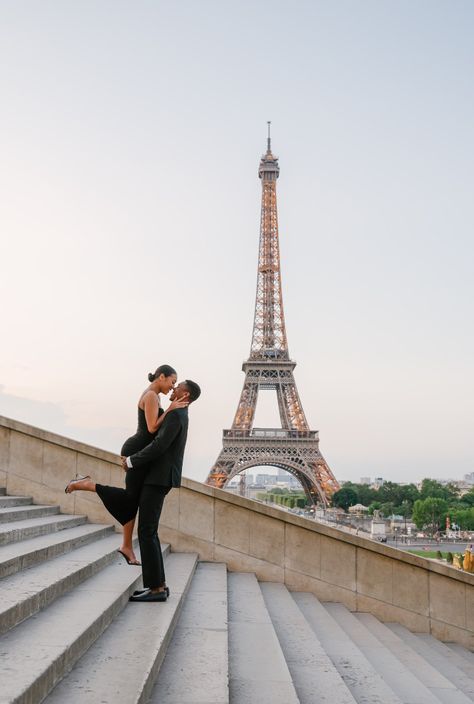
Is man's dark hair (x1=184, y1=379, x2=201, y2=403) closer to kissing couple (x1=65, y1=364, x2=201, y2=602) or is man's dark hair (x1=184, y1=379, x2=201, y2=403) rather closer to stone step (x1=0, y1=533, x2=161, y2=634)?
kissing couple (x1=65, y1=364, x2=201, y2=602)

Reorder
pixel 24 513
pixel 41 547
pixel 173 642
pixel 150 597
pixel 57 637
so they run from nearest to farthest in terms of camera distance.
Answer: pixel 57 637 < pixel 173 642 < pixel 150 597 < pixel 41 547 < pixel 24 513

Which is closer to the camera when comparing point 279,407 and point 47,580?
point 47,580

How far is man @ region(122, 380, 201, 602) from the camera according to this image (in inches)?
199

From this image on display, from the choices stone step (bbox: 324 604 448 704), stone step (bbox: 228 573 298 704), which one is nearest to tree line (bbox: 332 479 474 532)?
stone step (bbox: 324 604 448 704)

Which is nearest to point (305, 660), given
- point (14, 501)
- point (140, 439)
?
point (140, 439)

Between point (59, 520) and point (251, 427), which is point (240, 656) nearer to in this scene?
point (59, 520)

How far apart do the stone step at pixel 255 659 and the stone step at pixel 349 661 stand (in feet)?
2.05

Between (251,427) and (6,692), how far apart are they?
5954 centimetres

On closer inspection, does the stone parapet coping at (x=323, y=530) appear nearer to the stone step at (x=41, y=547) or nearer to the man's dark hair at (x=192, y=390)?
the stone step at (x=41, y=547)

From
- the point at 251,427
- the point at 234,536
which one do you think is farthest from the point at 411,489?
the point at 234,536

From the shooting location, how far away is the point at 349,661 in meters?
5.55

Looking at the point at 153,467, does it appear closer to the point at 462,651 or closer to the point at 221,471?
the point at 462,651

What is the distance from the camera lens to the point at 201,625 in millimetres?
5086

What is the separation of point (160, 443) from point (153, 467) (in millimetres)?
211
